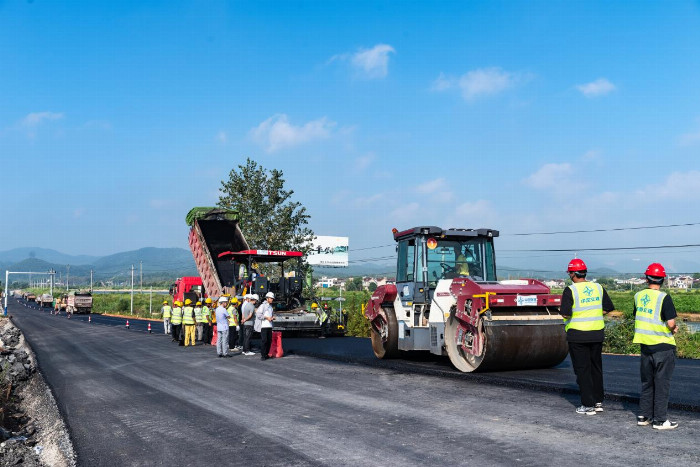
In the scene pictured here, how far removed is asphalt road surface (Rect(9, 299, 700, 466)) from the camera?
6.25 meters

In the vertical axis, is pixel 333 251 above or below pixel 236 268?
above

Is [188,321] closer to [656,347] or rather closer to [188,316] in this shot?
[188,316]

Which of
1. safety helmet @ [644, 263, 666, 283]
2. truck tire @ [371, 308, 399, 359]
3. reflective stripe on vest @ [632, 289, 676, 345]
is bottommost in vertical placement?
truck tire @ [371, 308, 399, 359]

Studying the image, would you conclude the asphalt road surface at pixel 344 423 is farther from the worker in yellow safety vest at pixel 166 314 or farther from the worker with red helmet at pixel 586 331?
the worker in yellow safety vest at pixel 166 314

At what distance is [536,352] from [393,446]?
5318 millimetres

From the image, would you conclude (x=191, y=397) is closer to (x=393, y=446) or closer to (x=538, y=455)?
(x=393, y=446)

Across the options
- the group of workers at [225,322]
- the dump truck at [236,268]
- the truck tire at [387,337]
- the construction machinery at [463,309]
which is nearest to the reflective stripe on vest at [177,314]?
the group of workers at [225,322]

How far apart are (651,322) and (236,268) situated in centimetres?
1610

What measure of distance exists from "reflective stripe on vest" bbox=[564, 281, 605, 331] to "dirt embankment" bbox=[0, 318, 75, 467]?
5.93 meters

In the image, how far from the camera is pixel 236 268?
21453 millimetres

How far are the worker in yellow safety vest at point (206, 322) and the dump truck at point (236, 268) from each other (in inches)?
30.9

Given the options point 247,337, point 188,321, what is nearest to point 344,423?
point 247,337

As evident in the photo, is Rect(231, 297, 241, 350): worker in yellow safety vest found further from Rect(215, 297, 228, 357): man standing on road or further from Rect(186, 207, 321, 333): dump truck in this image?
Rect(186, 207, 321, 333): dump truck

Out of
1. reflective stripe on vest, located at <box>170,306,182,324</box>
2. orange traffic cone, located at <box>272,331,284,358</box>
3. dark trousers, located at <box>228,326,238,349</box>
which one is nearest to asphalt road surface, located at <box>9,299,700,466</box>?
orange traffic cone, located at <box>272,331,284,358</box>
